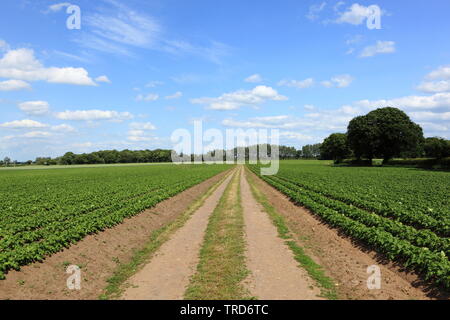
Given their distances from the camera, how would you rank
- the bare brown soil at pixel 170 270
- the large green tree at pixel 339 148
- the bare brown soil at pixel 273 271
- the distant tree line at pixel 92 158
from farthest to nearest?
the distant tree line at pixel 92 158 < the large green tree at pixel 339 148 < the bare brown soil at pixel 170 270 < the bare brown soil at pixel 273 271

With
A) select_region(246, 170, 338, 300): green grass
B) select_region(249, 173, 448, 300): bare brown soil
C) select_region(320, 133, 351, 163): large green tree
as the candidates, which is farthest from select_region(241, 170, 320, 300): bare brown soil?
select_region(320, 133, 351, 163): large green tree

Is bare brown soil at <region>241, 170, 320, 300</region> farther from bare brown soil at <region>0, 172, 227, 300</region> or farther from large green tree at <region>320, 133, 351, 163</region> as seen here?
large green tree at <region>320, 133, 351, 163</region>

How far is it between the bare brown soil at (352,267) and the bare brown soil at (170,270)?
14.7ft

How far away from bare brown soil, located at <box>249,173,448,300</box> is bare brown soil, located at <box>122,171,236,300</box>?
4.48 meters

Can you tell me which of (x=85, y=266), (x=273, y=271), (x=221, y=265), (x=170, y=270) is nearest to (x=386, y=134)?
(x=273, y=271)

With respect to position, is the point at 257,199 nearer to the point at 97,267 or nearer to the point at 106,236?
the point at 106,236

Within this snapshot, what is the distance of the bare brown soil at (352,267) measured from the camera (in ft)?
27.7

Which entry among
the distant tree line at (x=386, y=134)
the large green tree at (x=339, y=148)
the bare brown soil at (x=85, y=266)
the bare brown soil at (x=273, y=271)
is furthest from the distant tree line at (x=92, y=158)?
the bare brown soil at (x=273, y=271)

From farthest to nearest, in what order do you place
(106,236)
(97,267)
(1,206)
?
(1,206), (106,236), (97,267)

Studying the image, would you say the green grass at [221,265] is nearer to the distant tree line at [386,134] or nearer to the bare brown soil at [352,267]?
the bare brown soil at [352,267]
